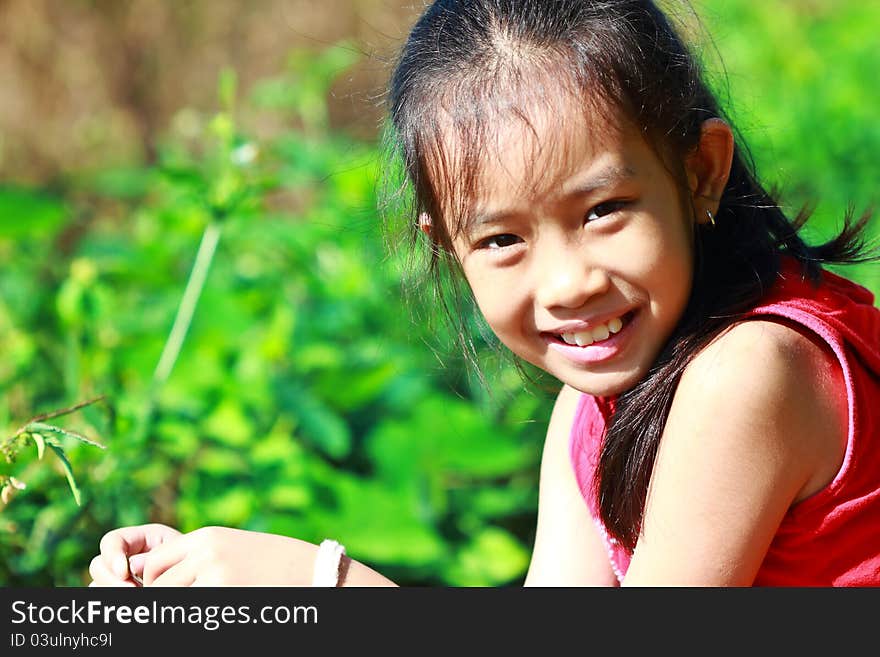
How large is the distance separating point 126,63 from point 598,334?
376 centimetres

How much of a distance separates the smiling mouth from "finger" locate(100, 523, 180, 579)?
0.54 m

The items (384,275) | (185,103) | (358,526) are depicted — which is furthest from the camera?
(185,103)

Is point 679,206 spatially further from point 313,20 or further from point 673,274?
point 313,20

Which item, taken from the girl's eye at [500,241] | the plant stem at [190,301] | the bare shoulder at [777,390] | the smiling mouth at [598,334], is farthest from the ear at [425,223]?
the plant stem at [190,301]

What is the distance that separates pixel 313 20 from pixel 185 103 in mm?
670

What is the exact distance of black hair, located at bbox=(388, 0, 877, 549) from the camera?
4.30 feet

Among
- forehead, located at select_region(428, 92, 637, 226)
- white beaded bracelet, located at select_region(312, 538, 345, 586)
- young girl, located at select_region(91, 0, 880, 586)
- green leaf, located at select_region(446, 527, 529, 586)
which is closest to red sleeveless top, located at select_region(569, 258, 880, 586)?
young girl, located at select_region(91, 0, 880, 586)

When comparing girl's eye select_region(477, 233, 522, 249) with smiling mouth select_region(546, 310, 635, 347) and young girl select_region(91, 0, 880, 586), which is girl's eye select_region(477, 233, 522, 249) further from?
smiling mouth select_region(546, 310, 635, 347)

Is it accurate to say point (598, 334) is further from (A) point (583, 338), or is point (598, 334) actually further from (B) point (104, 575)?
(B) point (104, 575)

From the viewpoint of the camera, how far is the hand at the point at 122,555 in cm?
137

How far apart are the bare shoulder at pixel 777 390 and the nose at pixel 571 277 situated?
0.50 feet

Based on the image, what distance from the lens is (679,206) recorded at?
137cm

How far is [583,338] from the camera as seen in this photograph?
4.47 ft

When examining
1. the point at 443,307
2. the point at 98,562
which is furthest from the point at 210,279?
the point at 98,562
